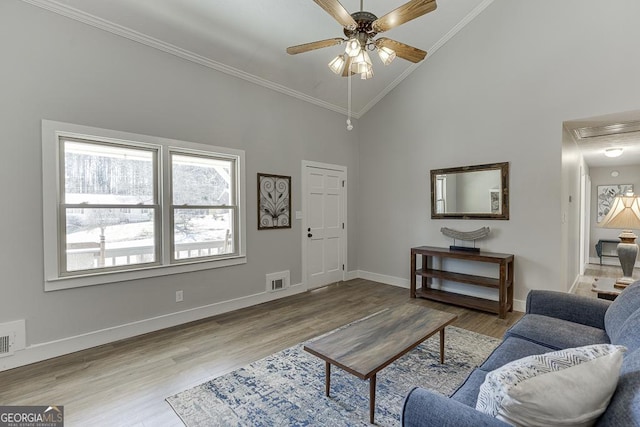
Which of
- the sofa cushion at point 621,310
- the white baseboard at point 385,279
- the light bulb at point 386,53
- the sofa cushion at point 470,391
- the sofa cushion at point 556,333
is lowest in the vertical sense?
the white baseboard at point 385,279

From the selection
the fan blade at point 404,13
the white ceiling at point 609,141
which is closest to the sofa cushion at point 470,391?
the fan blade at point 404,13

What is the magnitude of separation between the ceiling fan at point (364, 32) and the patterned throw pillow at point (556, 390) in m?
2.21

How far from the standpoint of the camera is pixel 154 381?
7.51 feet

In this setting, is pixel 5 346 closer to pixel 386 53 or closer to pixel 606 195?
pixel 386 53

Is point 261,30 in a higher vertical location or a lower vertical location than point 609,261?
higher

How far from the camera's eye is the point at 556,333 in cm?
185

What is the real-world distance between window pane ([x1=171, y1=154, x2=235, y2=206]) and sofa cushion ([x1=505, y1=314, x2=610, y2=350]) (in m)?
3.40

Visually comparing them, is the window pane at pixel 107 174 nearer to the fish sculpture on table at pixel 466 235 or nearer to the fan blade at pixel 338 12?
the fan blade at pixel 338 12

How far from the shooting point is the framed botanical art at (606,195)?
6.43 m

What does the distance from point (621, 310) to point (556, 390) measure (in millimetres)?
1289

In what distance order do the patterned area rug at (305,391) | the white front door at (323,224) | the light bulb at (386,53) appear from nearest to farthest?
the patterned area rug at (305,391) → the light bulb at (386,53) → the white front door at (323,224)

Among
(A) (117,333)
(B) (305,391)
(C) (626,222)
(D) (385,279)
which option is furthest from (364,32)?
(D) (385,279)

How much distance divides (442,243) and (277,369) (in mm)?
3194

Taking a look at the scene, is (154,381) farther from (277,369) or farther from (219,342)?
(277,369)
